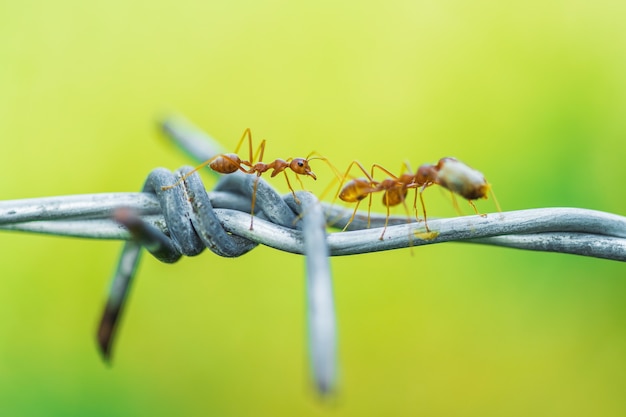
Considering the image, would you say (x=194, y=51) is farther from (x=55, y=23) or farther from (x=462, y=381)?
(x=462, y=381)

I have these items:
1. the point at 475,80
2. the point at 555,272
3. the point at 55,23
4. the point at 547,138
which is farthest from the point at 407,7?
the point at 55,23

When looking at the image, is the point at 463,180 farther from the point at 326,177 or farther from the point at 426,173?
the point at 326,177

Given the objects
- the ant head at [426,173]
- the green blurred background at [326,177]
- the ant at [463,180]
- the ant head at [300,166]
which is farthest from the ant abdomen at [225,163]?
the green blurred background at [326,177]

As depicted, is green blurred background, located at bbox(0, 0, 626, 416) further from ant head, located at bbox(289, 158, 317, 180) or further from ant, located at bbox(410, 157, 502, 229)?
ant, located at bbox(410, 157, 502, 229)

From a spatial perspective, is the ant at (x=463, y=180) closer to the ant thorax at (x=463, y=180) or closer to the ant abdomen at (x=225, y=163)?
the ant thorax at (x=463, y=180)

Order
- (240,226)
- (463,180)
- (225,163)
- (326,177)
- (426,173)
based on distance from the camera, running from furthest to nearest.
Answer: (326,177), (225,163), (426,173), (463,180), (240,226)

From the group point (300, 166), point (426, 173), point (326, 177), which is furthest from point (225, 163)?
point (326, 177)

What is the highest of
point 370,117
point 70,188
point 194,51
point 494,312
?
point 194,51
